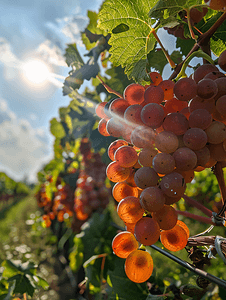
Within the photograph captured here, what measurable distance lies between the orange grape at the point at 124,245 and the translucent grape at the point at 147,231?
0.07m

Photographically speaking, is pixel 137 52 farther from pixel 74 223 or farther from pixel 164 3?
pixel 74 223

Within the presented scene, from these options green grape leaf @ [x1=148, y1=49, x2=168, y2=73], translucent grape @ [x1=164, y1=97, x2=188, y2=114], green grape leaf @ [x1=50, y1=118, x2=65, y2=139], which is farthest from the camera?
green grape leaf @ [x1=50, y1=118, x2=65, y2=139]

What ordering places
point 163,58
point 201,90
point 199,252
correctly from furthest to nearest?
1. point 163,58
2. point 199,252
3. point 201,90

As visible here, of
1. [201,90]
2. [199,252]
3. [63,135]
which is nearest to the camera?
[201,90]

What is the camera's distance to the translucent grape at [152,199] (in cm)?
42

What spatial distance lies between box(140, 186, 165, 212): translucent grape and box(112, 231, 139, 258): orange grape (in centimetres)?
12

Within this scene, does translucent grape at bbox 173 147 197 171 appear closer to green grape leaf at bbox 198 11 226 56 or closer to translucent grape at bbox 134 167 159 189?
translucent grape at bbox 134 167 159 189

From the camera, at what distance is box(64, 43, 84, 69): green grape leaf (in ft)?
3.02

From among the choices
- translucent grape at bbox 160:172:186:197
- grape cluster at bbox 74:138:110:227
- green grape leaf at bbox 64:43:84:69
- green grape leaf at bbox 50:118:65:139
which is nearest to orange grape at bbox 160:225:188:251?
translucent grape at bbox 160:172:186:197

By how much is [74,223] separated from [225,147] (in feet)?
8.01

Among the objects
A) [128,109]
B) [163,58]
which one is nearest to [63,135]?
[163,58]

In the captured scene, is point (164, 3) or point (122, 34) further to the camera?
point (122, 34)

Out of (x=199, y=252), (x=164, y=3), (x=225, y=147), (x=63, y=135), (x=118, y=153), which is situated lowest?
(x=199, y=252)

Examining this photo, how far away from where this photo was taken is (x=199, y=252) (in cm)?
56
